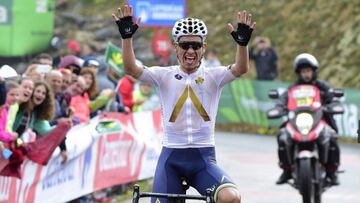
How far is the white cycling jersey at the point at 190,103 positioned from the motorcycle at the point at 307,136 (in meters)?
4.45

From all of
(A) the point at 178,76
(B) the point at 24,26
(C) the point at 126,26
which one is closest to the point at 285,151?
(A) the point at 178,76

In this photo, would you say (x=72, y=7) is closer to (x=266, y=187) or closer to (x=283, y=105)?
(x=266, y=187)

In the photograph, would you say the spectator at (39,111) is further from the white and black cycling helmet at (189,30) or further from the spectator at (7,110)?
the white and black cycling helmet at (189,30)

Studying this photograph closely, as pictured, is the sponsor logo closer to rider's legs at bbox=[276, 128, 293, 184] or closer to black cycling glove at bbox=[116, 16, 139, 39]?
black cycling glove at bbox=[116, 16, 139, 39]

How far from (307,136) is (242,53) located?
4.88 m

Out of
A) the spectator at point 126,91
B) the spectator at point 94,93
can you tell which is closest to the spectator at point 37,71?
the spectator at point 94,93

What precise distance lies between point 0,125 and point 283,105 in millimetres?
4718

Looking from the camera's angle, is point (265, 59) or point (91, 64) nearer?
point (91, 64)

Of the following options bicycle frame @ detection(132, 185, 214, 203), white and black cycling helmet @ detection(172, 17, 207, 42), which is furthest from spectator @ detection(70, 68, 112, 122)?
bicycle frame @ detection(132, 185, 214, 203)

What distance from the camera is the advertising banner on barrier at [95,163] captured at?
36.9 ft

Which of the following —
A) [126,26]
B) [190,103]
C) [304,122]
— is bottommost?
[304,122]

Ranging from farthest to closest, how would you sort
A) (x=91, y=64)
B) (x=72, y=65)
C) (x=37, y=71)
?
(x=72, y=65) < (x=91, y=64) < (x=37, y=71)

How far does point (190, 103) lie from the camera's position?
341 inches

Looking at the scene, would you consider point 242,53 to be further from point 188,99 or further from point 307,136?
point 307,136
